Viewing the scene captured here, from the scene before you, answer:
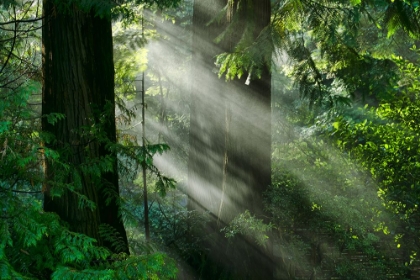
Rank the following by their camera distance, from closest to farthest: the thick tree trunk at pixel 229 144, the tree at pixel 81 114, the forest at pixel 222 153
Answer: the forest at pixel 222 153 → the tree at pixel 81 114 → the thick tree trunk at pixel 229 144

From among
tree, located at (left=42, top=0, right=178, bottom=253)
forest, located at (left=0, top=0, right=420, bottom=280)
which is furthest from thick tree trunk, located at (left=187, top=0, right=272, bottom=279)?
tree, located at (left=42, top=0, right=178, bottom=253)

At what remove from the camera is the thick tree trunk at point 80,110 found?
5105mm

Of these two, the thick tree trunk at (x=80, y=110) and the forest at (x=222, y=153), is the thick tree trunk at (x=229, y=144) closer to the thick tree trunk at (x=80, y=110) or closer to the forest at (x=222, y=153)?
the forest at (x=222, y=153)

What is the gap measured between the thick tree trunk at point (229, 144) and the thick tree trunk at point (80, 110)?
204 centimetres

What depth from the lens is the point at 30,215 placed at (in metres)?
4.19

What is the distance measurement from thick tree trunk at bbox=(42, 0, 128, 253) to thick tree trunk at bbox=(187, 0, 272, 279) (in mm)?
2039

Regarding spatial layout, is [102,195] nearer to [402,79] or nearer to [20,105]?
[20,105]

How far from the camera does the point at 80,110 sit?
5.29m

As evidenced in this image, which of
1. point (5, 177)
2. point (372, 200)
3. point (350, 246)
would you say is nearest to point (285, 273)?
point (350, 246)

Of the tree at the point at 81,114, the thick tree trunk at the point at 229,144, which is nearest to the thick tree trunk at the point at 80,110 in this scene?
the tree at the point at 81,114

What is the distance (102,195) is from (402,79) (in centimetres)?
572

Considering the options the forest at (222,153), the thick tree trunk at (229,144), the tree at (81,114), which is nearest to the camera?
the forest at (222,153)

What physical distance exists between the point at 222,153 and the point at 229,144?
0.89 ft

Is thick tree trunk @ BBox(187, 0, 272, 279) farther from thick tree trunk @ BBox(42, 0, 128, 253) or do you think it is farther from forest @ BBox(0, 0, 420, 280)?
thick tree trunk @ BBox(42, 0, 128, 253)
